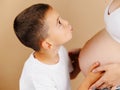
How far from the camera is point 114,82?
107 cm

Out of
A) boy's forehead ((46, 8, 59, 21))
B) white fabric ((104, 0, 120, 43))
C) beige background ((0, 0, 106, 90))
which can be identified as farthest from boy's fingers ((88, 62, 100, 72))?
beige background ((0, 0, 106, 90))

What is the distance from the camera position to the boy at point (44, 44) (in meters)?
1.08

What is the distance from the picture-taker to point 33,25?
1.07 m

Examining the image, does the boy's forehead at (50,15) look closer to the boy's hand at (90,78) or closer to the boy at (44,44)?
the boy at (44,44)

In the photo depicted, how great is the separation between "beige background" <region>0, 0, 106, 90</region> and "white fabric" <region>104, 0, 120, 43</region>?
44cm

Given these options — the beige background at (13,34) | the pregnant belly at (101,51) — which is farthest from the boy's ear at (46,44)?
the beige background at (13,34)

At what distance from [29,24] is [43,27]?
52 millimetres

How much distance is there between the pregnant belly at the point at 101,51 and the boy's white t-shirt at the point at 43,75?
0.09 meters

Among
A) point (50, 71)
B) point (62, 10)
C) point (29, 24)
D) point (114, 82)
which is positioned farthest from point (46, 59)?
point (62, 10)

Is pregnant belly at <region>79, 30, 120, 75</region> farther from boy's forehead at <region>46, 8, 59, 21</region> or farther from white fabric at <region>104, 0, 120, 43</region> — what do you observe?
boy's forehead at <region>46, 8, 59, 21</region>

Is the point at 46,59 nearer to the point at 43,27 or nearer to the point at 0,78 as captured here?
the point at 43,27

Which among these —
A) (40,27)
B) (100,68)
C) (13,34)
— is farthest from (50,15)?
(13,34)

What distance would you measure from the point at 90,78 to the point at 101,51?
0.11m

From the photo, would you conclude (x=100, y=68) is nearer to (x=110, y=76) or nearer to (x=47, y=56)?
(x=110, y=76)
